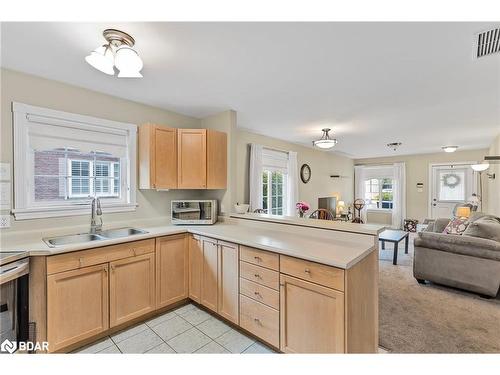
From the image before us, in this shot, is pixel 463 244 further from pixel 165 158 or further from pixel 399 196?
pixel 399 196

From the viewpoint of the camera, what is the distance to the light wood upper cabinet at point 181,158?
2639 mm

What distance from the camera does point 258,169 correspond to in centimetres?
429

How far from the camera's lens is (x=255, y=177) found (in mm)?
4219

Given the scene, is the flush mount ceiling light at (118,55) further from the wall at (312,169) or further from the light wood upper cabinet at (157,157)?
the wall at (312,169)

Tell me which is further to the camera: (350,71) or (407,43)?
(350,71)

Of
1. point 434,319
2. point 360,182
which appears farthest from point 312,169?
point 434,319

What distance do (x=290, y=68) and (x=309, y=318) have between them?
2.02 metres

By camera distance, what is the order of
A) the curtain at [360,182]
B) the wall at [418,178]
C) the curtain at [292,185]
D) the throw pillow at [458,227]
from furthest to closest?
1. the curtain at [360,182]
2. the wall at [418,178]
3. the curtain at [292,185]
4. the throw pillow at [458,227]

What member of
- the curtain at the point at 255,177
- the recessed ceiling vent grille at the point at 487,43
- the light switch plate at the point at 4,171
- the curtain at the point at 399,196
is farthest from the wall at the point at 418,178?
the light switch plate at the point at 4,171

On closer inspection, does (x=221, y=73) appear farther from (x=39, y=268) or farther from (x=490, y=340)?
(x=490, y=340)

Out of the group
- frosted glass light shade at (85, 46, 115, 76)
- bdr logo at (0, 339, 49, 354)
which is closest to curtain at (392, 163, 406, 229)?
frosted glass light shade at (85, 46, 115, 76)

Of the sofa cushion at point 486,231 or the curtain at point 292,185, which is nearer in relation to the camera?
the sofa cushion at point 486,231

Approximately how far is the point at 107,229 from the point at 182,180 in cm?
98
